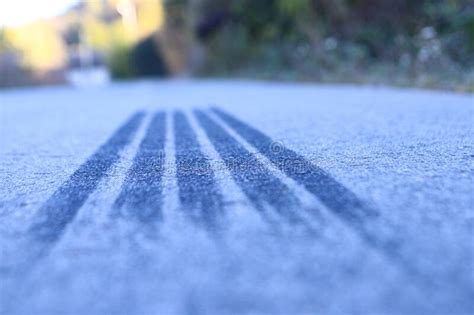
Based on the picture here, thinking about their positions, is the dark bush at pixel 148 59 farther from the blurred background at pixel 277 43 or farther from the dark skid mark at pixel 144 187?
the dark skid mark at pixel 144 187

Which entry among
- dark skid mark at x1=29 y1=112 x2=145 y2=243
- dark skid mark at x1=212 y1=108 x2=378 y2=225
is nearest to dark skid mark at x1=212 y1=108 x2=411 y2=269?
dark skid mark at x1=212 y1=108 x2=378 y2=225

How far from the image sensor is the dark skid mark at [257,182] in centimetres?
147

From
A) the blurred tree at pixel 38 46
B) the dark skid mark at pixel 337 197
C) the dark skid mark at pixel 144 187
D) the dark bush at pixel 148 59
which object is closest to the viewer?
→ the dark skid mark at pixel 337 197

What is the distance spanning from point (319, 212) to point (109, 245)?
606mm

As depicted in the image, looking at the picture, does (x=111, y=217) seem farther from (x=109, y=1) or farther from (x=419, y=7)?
(x=109, y=1)

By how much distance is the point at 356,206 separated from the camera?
1427mm

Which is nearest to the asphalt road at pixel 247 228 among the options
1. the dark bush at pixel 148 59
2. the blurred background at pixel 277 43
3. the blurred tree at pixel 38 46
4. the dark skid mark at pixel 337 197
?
the dark skid mark at pixel 337 197

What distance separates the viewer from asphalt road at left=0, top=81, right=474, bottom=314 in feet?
3.17

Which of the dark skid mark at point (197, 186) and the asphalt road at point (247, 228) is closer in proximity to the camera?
the asphalt road at point (247, 228)

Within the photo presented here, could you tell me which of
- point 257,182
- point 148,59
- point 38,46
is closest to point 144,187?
point 257,182

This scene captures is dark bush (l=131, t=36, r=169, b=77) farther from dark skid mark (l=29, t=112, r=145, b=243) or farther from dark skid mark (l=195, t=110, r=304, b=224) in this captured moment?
dark skid mark (l=195, t=110, r=304, b=224)

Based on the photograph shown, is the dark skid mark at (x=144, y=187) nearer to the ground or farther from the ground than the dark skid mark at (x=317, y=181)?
nearer to the ground

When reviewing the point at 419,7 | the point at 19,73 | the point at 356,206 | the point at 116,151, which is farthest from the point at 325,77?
the point at 19,73

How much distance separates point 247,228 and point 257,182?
49 centimetres
